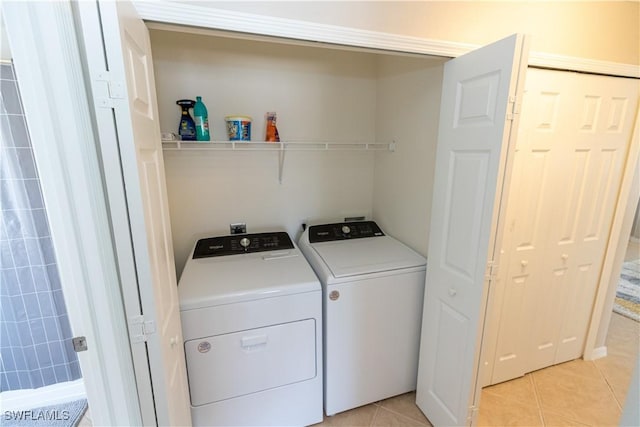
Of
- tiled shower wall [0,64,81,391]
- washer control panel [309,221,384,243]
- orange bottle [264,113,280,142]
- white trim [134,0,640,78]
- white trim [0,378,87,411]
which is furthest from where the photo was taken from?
washer control panel [309,221,384,243]

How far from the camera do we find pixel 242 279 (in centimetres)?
157

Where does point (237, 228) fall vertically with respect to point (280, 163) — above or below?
below

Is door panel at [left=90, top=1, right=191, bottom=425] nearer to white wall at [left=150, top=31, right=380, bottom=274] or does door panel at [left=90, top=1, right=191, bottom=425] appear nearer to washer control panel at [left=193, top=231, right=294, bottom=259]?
washer control panel at [left=193, top=231, right=294, bottom=259]

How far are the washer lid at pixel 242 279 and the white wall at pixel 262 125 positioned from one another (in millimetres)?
435

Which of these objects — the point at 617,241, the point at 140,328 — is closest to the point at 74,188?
the point at 140,328

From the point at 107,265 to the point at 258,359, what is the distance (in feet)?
3.18

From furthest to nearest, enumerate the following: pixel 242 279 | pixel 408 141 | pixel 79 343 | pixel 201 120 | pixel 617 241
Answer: pixel 617 241, pixel 408 141, pixel 201 120, pixel 242 279, pixel 79 343

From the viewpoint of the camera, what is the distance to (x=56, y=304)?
1648 mm

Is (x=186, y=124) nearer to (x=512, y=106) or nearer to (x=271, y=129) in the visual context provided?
(x=271, y=129)

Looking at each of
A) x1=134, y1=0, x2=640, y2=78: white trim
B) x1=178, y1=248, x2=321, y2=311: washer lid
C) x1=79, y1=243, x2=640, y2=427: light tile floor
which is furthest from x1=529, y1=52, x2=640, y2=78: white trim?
x1=79, y1=243, x2=640, y2=427: light tile floor

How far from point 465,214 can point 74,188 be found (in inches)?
56.8

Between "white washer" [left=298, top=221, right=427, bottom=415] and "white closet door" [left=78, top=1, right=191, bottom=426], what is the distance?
32.0 inches

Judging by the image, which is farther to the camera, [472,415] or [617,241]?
[617,241]

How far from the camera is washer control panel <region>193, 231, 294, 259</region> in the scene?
190 cm
